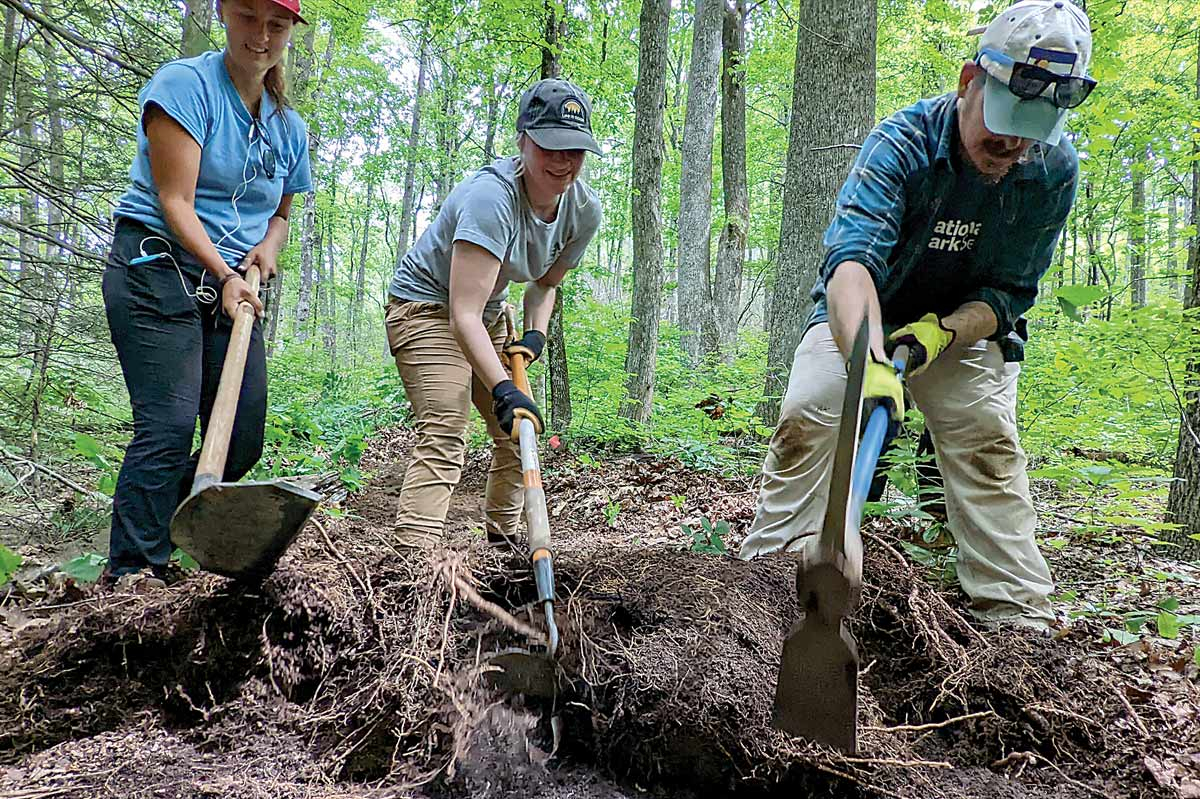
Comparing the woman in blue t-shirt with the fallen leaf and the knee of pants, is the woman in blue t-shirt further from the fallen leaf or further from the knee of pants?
the fallen leaf

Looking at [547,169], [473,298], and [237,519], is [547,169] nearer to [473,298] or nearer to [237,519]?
[473,298]

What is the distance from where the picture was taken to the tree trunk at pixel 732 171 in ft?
37.5

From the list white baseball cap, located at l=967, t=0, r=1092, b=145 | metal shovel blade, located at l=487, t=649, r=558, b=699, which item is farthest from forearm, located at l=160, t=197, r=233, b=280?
white baseball cap, located at l=967, t=0, r=1092, b=145

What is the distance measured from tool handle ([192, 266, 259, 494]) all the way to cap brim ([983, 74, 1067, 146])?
94.4 inches

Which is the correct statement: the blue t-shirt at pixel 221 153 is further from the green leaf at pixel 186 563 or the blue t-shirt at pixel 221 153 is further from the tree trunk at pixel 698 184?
the tree trunk at pixel 698 184

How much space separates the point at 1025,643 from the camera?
2258 mm

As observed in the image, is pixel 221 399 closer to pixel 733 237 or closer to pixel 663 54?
pixel 663 54

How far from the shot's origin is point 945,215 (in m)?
2.41

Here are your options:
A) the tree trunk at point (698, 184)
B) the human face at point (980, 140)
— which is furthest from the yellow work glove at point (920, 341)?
the tree trunk at point (698, 184)

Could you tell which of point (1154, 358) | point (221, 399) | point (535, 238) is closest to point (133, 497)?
point (221, 399)

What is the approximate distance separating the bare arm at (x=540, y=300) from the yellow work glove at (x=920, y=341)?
1.50 m

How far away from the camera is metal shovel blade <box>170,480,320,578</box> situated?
164 centimetres

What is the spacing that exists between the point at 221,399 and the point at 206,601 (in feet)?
1.97

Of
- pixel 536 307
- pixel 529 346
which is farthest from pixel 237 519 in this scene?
pixel 536 307
